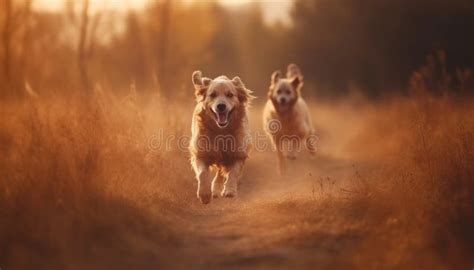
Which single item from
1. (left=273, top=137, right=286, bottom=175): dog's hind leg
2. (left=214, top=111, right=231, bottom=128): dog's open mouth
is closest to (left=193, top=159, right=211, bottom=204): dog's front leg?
(left=214, top=111, right=231, bottom=128): dog's open mouth

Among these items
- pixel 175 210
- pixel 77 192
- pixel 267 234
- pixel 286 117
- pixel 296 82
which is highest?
pixel 296 82

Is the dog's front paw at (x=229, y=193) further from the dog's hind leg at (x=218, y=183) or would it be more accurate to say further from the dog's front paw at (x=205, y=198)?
the dog's hind leg at (x=218, y=183)

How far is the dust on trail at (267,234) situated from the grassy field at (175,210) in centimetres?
1

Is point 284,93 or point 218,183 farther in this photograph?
point 284,93

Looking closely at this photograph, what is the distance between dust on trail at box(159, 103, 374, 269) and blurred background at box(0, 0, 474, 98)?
2.62m

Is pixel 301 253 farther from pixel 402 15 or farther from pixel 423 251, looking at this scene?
pixel 402 15

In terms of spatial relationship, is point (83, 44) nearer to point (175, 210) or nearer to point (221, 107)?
point (221, 107)

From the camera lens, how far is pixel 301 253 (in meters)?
5.09

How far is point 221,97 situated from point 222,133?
2.02 ft

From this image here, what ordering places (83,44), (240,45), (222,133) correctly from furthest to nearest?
(240,45) → (83,44) → (222,133)

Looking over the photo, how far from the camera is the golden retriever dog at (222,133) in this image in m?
7.63

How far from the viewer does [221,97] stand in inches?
295

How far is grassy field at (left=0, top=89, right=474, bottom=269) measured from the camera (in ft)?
16.3

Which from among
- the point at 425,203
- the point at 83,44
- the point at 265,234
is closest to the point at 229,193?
the point at 265,234
